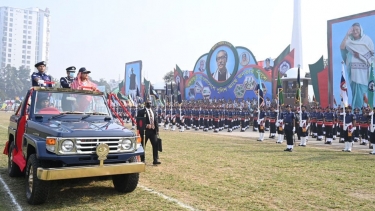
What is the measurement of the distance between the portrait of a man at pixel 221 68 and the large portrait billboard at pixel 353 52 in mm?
11314

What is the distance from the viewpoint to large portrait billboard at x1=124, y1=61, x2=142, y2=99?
45.3 metres

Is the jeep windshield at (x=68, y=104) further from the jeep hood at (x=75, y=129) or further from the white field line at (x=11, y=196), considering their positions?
the white field line at (x=11, y=196)

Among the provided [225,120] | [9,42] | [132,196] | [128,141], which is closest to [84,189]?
[132,196]

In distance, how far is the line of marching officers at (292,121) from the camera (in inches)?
522

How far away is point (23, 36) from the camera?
133375 millimetres

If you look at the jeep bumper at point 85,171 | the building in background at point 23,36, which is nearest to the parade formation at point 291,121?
the jeep bumper at point 85,171

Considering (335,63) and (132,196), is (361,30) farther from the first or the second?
(132,196)

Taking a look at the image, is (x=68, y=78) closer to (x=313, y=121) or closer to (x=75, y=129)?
(x=75, y=129)

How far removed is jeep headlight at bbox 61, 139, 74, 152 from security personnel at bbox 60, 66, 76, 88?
2.98 metres

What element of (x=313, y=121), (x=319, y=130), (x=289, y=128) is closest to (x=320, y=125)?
(x=319, y=130)

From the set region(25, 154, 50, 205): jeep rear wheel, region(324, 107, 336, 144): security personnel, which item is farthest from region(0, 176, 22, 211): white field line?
region(324, 107, 336, 144): security personnel

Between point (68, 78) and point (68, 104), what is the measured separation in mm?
1627

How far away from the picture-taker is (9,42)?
419 ft

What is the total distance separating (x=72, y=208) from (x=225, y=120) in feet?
66.3
